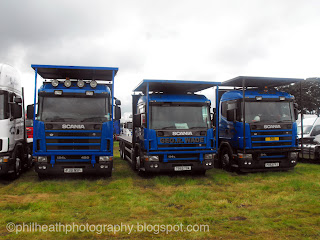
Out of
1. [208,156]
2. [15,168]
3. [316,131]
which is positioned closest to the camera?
[15,168]

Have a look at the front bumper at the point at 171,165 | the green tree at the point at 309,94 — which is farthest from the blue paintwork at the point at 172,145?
the green tree at the point at 309,94

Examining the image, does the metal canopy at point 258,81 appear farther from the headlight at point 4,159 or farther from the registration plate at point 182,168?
the headlight at point 4,159

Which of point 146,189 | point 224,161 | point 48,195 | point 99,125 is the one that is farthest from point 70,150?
point 224,161

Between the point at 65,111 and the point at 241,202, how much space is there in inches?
221

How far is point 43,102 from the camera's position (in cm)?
900

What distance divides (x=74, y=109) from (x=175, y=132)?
320 centimetres

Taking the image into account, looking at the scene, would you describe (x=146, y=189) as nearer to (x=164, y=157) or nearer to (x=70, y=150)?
(x=164, y=157)

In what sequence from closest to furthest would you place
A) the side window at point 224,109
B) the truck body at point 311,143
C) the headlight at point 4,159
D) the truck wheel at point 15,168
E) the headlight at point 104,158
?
1. the headlight at point 4,159
2. the headlight at point 104,158
3. the truck wheel at point 15,168
4. the side window at point 224,109
5. the truck body at point 311,143

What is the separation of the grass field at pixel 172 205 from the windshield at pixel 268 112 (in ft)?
6.58

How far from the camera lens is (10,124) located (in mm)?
9109

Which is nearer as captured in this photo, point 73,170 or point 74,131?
point 74,131

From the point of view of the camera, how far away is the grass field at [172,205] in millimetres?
4859

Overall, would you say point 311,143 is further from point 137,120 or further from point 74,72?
point 74,72

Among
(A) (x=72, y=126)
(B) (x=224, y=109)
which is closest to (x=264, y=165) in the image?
(B) (x=224, y=109)
